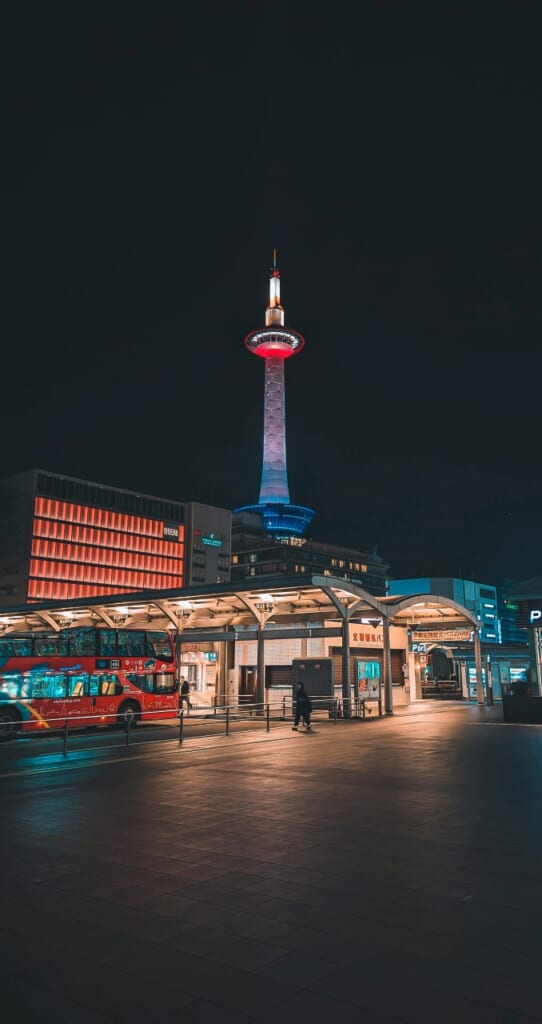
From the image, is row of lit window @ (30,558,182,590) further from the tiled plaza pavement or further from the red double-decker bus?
the tiled plaza pavement

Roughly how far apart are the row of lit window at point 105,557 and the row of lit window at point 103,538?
0.77 meters

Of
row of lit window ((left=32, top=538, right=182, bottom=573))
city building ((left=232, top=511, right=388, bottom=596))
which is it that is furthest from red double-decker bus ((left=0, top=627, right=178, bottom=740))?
city building ((left=232, top=511, right=388, bottom=596))

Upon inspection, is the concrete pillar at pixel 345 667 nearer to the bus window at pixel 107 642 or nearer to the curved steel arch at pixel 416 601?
the curved steel arch at pixel 416 601

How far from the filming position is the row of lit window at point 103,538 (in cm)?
9550

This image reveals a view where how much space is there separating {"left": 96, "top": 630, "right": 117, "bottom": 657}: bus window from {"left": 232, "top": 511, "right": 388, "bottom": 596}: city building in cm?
9638

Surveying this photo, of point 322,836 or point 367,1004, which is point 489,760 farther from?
point 367,1004

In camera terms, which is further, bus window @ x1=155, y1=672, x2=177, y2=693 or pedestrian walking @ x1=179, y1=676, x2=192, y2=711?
pedestrian walking @ x1=179, y1=676, x2=192, y2=711

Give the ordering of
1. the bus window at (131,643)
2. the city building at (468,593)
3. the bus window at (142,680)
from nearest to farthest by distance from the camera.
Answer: the bus window at (131,643) < the bus window at (142,680) < the city building at (468,593)

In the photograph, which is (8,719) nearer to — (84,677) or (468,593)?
(84,677)

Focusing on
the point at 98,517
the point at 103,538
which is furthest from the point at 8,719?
the point at 103,538

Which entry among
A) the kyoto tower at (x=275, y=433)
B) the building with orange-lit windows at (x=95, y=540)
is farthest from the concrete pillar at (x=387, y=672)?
the kyoto tower at (x=275, y=433)

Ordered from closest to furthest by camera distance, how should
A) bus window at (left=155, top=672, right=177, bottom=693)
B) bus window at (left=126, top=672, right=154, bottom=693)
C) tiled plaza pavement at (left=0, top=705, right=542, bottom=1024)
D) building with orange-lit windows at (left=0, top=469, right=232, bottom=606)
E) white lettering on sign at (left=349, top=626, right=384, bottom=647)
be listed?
tiled plaza pavement at (left=0, top=705, right=542, bottom=1024)
bus window at (left=126, top=672, right=154, bottom=693)
bus window at (left=155, top=672, right=177, bottom=693)
white lettering on sign at (left=349, top=626, right=384, bottom=647)
building with orange-lit windows at (left=0, top=469, right=232, bottom=606)

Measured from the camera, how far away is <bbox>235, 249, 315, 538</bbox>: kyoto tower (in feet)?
435

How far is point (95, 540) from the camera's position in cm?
10181
